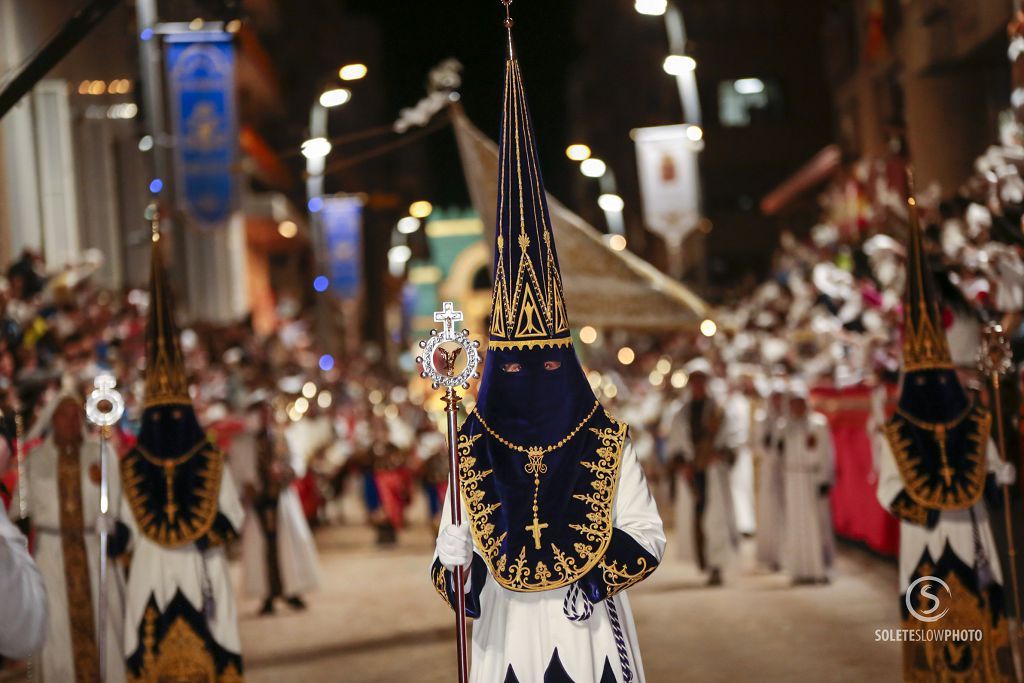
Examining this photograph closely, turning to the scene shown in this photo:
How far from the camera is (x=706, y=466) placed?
15375 mm

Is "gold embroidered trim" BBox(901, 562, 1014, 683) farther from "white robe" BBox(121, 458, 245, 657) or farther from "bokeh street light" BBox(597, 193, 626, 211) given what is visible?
"bokeh street light" BBox(597, 193, 626, 211)

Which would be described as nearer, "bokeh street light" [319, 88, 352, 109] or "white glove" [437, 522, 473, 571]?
"white glove" [437, 522, 473, 571]

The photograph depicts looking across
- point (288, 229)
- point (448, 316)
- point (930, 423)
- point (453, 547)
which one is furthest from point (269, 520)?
point (288, 229)

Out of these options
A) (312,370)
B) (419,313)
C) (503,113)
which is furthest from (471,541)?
(419,313)

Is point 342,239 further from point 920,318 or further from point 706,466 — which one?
point 920,318

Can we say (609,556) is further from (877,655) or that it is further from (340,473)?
(340,473)

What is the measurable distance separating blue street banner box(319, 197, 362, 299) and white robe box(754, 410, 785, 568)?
19.4m

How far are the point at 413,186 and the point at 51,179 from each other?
71.1m

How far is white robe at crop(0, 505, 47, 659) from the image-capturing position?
14.2 feet

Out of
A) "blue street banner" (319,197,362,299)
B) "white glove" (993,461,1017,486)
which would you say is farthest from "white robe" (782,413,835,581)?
"blue street banner" (319,197,362,299)

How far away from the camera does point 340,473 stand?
23812 millimetres

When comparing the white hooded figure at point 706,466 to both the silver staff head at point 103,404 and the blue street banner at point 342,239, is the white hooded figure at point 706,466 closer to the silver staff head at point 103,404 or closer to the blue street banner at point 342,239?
the silver staff head at point 103,404

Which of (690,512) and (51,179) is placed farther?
(51,179)

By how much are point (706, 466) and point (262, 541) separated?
487cm
